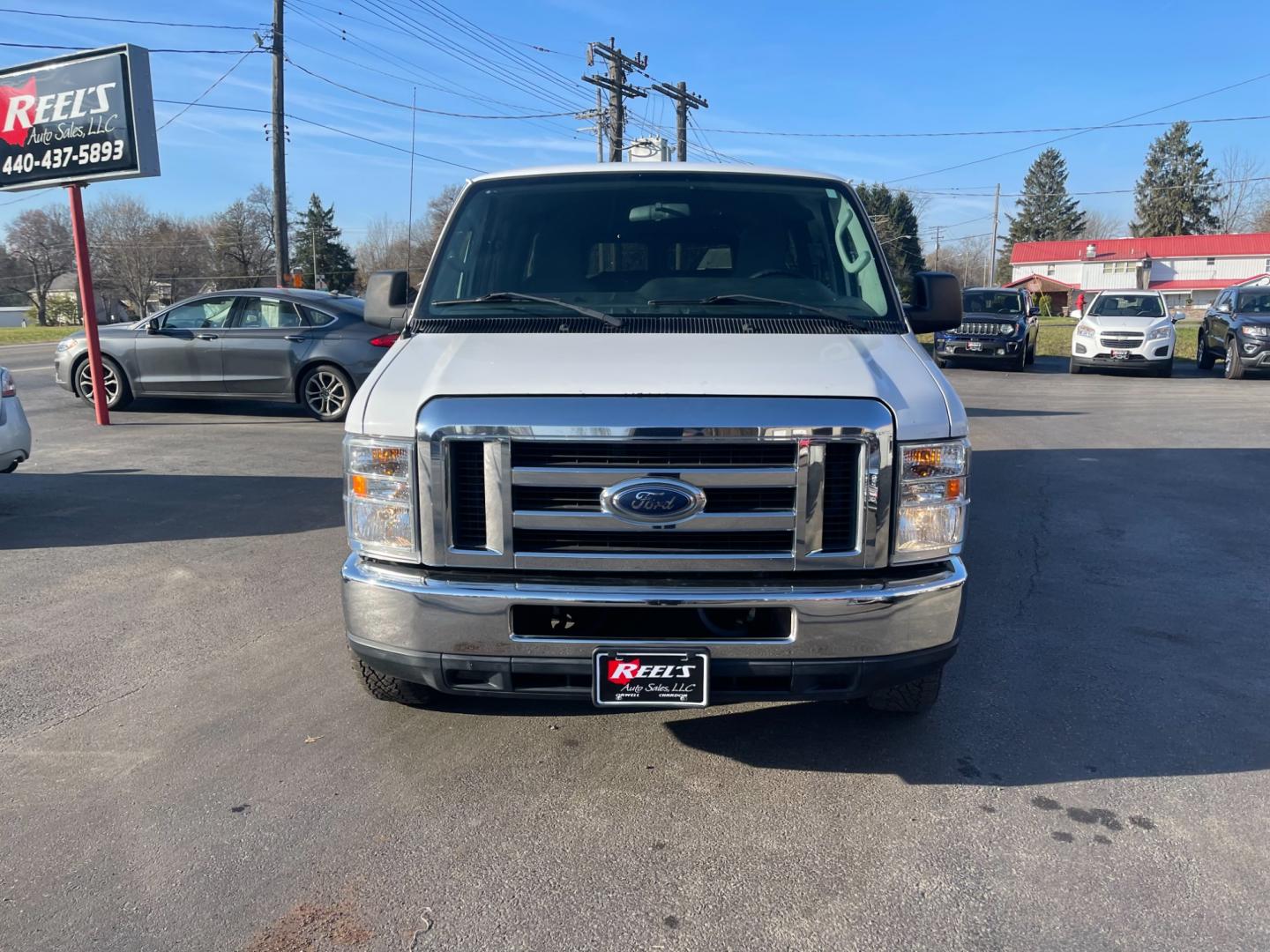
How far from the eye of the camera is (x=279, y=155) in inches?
922

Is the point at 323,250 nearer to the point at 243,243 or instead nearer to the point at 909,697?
the point at 243,243

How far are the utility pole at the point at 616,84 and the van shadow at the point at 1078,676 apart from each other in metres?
27.0

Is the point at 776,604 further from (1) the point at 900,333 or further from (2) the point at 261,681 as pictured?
(2) the point at 261,681

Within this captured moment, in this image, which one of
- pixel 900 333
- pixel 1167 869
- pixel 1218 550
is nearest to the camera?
pixel 1167 869

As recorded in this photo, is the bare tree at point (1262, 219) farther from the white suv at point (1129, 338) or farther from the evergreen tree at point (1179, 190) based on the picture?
the white suv at point (1129, 338)

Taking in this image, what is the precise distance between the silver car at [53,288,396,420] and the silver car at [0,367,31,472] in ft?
14.5

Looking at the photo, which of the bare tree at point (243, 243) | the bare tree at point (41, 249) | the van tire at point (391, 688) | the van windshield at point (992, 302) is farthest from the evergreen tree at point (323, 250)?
the van tire at point (391, 688)

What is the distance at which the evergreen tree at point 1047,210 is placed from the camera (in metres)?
104

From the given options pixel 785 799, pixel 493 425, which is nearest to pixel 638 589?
pixel 493 425

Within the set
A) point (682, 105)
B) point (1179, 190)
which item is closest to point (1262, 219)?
point (1179, 190)

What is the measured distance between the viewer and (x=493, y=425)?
313cm

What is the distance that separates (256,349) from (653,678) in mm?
10225

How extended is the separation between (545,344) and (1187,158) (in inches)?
4080

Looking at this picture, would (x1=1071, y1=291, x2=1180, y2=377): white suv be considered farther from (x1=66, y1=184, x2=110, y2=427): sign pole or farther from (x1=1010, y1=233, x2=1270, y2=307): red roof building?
(x1=1010, y1=233, x2=1270, y2=307): red roof building
